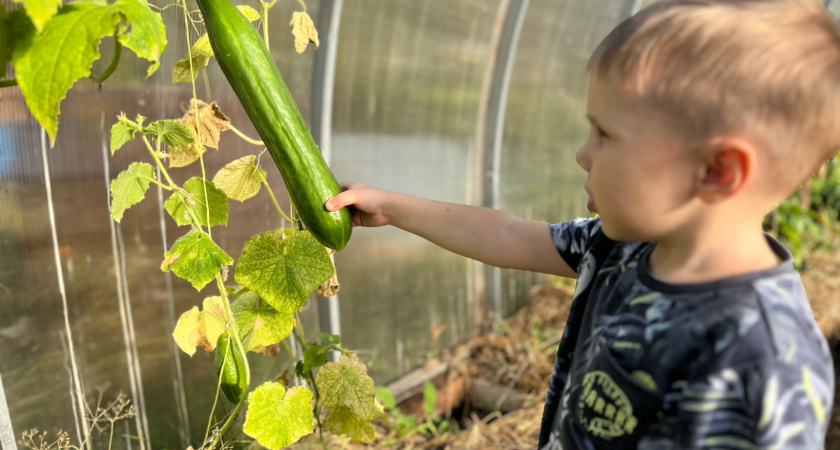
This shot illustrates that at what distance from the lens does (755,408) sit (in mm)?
846

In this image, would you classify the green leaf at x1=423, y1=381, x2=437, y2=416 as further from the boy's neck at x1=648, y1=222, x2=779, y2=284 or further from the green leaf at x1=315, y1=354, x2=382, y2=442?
the boy's neck at x1=648, y1=222, x2=779, y2=284

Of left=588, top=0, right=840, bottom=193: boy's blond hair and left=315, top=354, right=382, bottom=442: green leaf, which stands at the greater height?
left=588, top=0, right=840, bottom=193: boy's blond hair

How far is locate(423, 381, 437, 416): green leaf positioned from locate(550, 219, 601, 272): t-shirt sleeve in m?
1.74

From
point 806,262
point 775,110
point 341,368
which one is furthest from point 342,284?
point 806,262

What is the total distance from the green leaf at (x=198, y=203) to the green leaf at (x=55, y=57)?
0.46 meters

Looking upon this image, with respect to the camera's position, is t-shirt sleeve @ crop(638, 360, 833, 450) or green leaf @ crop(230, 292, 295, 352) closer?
t-shirt sleeve @ crop(638, 360, 833, 450)

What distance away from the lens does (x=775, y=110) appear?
2.81ft

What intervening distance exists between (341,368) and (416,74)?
157 centimetres

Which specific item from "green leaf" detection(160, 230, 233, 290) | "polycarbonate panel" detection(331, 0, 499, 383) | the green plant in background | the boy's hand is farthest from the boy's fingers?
the green plant in background

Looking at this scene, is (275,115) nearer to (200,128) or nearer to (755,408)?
(200,128)

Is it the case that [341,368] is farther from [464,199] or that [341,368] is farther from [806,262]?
[806,262]

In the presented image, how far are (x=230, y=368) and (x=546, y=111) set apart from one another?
2804 mm

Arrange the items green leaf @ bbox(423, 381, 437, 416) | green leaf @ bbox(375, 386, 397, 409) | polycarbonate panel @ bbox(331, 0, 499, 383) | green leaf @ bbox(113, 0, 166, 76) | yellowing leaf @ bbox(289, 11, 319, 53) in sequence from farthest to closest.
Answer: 1. green leaf @ bbox(423, 381, 437, 416)
2. green leaf @ bbox(375, 386, 397, 409)
3. polycarbonate panel @ bbox(331, 0, 499, 383)
4. yellowing leaf @ bbox(289, 11, 319, 53)
5. green leaf @ bbox(113, 0, 166, 76)

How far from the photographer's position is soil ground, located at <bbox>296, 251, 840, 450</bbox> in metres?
2.69
